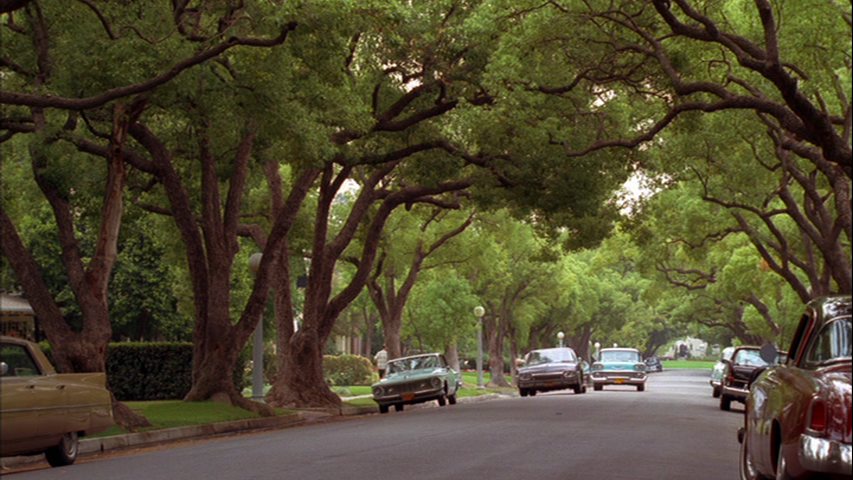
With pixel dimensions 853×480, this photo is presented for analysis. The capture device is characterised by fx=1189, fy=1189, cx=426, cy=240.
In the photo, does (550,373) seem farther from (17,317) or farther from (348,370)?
(17,317)

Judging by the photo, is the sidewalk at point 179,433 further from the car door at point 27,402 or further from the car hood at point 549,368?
the car hood at point 549,368

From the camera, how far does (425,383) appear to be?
108ft

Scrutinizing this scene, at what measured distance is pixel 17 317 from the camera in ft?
168

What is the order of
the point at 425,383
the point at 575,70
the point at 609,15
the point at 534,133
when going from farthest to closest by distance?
the point at 425,383 → the point at 534,133 → the point at 575,70 → the point at 609,15

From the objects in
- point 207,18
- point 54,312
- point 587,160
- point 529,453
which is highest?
point 207,18

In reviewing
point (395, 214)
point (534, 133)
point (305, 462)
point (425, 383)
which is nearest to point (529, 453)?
point (305, 462)

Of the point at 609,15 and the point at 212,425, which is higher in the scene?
the point at 609,15

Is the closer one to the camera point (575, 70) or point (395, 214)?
point (575, 70)

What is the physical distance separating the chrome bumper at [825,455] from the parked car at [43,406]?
9332 mm

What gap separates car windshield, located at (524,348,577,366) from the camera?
135ft

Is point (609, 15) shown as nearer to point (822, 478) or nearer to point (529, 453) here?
point (529, 453)

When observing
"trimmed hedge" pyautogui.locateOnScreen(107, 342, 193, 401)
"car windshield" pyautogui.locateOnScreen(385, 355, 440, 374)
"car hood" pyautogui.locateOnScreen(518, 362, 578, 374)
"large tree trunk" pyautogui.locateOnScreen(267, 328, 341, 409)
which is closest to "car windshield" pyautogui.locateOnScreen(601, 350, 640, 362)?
"car hood" pyautogui.locateOnScreen(518, 362, 578, 374)

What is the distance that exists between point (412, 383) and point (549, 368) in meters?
8.98

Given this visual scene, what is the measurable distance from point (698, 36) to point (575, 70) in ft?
15.1
